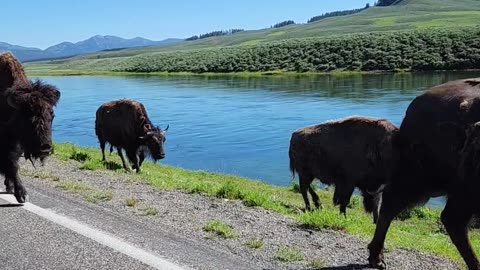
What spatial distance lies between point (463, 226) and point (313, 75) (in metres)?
65.9

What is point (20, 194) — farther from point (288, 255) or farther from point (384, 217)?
point (384, 217)

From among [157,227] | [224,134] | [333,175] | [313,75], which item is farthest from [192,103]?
[157,227]

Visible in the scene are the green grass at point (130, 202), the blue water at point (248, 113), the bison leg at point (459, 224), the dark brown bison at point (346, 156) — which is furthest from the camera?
the blue water at point (248, 113)

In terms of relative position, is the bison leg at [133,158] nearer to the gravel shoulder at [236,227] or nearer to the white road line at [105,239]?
the gravel shoulder at [236,227]

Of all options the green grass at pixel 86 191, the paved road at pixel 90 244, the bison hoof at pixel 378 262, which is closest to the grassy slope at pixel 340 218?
the bison hoof at pixel 378 262

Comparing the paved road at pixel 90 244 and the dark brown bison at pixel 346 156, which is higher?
the paved road at pixel 90 244

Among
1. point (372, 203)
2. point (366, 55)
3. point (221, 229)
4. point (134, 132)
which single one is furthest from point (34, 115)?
point (366, 55)

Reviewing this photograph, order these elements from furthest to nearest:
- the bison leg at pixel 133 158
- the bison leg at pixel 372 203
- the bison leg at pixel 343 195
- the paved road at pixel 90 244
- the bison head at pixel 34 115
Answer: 1. the bison leg at pixel 133 158
2. the bison leg at pixel 343 195
3. the bison leg at pixel 372 203
4. the bison head at pixel 34 115
5. the paved road at pixel 90 244

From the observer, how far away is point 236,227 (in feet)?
22.0

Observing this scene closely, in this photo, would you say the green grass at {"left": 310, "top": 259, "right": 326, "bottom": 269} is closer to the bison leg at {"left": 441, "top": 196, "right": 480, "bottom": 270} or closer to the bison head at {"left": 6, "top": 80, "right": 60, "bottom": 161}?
the bison leg at {"left": 441, "top": 196, "right": 480, "bottom": 270}

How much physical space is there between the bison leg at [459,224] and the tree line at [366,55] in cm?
5992

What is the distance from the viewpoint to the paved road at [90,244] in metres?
5.29

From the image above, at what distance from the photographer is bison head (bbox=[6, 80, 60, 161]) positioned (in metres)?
7.10

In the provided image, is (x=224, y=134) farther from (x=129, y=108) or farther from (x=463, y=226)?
(x=463, y=226)
